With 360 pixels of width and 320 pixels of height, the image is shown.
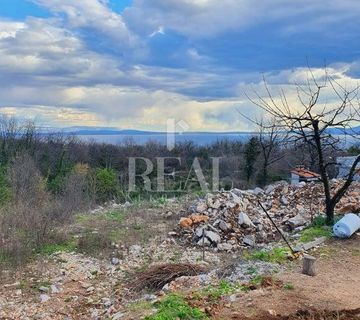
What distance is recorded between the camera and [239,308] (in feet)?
13.1

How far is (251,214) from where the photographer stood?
9102mm

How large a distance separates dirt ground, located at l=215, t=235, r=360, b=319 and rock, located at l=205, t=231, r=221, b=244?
2388 mm

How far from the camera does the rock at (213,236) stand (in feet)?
25.7

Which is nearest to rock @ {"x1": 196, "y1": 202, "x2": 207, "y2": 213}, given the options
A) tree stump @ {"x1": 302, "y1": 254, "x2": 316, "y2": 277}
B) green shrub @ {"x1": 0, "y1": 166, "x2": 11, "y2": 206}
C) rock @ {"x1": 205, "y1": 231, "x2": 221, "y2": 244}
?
rock @ {"x1": 205, "y1": 231, "x2": 221, "y2": 244}

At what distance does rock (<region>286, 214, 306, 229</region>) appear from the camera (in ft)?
26.9

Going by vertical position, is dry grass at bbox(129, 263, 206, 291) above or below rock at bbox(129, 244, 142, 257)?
above

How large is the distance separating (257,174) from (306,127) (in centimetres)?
1792

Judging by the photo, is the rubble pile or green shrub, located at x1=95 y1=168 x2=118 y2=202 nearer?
the rubble pile

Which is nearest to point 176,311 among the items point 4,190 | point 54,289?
point 54,289

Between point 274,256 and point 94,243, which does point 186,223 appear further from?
point 274,256

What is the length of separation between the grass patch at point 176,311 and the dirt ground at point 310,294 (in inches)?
7.6

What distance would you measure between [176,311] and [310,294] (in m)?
1.38

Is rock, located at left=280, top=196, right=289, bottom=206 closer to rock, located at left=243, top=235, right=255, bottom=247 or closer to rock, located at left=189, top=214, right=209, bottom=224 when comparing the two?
rock, located at left=189, top=214, right=209, bottom=224

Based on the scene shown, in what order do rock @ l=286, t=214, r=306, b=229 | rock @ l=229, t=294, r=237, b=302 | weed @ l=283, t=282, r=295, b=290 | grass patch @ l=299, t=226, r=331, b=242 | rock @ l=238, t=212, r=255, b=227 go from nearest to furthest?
rock @ l=229, t=294, r=237, b=302
weed @ l=283, t=282, r=295, b=290
grass patch @ l=299, t=226, r=331, b=242
rock @ l=286, t=214, r=306, b=229
rock @ l=238, t=212, r=255, b=227
